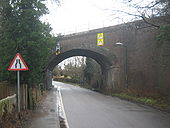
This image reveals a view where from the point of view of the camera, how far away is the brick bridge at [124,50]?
20.7 meters

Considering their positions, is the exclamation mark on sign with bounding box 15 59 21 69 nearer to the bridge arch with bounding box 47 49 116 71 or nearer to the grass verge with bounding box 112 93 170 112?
the grass verge with bounding box 112 93 170 112

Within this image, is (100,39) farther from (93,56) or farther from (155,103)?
(155,103)

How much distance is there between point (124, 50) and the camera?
2498cm

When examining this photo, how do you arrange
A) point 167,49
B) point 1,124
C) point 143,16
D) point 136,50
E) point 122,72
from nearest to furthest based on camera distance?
point 1,124 < point 143,16 < point 167,49 < point 136,50 < point 122,72

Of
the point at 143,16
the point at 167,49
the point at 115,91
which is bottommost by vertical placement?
the point at 115,91

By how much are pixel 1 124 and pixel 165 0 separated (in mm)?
8422

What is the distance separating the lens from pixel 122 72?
2484 cm

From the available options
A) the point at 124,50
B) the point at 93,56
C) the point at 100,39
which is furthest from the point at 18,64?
the point at 93,56

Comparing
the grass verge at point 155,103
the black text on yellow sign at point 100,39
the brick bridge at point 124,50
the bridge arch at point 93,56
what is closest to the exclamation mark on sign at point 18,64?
the grass verge at point 155,103

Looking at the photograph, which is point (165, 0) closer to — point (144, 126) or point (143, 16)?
point (143, 16)

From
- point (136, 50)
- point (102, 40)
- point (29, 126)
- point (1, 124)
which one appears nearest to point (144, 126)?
point (29, 126)

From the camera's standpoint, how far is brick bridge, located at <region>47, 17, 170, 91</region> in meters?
20.7

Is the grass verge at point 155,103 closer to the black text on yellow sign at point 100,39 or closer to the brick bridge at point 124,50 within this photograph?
the brick bridge at point 124,50

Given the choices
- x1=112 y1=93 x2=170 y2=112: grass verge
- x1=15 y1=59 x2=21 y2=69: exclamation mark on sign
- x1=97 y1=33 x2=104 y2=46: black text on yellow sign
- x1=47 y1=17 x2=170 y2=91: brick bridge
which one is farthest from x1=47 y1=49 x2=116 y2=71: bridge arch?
x1=15 y1=59 x2=21 y2=69: exclamation mark on sign
